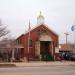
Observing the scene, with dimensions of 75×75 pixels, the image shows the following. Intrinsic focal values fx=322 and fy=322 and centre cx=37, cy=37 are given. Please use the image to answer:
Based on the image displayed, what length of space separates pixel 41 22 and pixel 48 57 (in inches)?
397

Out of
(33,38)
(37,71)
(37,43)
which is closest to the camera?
(37,71)

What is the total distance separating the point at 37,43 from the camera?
6950cm

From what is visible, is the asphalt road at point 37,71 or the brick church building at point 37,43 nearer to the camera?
the asphalt road at point 37,71

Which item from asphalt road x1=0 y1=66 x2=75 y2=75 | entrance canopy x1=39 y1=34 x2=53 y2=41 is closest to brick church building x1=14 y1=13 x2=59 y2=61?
entrance canopy x1=39 y1=34 x2=53 y2=41

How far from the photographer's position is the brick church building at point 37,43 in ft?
227

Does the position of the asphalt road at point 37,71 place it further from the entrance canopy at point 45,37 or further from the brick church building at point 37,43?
the entrance canopy at point 45,37

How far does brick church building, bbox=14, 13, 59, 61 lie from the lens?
69.2 m

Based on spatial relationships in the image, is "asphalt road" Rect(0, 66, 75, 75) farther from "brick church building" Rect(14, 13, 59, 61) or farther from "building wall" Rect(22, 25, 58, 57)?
"building wall" Rect(22, 25, 58, 57)

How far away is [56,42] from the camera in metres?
71.1

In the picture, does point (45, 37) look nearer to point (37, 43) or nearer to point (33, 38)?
point (37, 43)

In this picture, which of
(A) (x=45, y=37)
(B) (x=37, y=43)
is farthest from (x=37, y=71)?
(A) (x=45, y=37)

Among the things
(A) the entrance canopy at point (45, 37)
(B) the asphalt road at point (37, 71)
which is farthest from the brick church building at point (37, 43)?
(B) the asphalt road at point (37, 71)

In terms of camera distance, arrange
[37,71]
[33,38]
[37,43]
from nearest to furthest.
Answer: [37,71] < [37,43] < [33,38]

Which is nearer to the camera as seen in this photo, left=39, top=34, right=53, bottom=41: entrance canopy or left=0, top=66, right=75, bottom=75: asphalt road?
left=0, top=66, right=75, bottom=75: asphalt road
